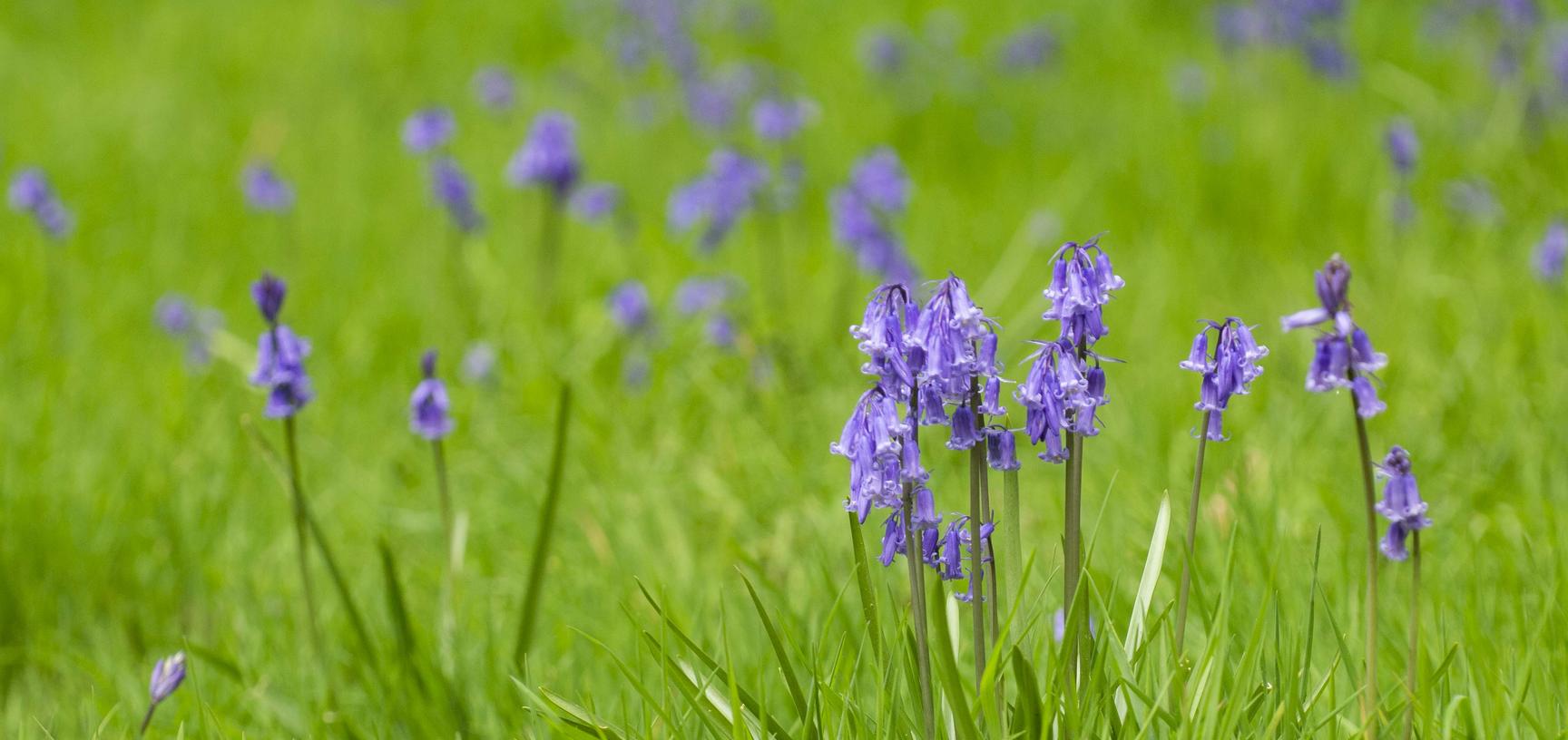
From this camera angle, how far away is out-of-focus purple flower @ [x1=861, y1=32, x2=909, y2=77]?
754 cm

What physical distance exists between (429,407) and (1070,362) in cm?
153

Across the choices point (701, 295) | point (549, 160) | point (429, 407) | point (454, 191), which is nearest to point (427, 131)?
point (454, 191)

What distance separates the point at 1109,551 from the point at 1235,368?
1.28 metres

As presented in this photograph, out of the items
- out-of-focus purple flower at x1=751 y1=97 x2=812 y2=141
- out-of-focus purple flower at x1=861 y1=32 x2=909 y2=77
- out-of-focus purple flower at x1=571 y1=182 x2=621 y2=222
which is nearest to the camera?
out-of-focus purple flower at x1=751 y1=97 x2=812 y2=141

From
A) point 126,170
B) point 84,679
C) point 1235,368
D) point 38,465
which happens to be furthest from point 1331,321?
point 126,170

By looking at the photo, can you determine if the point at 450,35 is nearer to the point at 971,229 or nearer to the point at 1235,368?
the point at 971,229

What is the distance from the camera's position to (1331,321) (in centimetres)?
179

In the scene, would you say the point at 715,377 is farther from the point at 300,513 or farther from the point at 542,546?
the point at 300,513

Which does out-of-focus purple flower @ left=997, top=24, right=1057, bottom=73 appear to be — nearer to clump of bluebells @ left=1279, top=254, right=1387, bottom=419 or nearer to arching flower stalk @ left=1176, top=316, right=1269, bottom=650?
arching flower stalk @ left=1176, top=316, right=1269, bottom=650

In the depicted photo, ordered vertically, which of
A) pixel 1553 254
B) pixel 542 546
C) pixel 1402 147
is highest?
pixel 1402 147

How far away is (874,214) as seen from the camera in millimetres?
5047

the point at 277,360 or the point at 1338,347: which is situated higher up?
the point at 277,360

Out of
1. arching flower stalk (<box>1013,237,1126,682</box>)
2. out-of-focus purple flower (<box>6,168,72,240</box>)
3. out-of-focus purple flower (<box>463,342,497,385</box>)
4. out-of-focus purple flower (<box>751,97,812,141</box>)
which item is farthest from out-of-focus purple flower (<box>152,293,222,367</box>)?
arching flower stalk (<box>1013,237,1126,682</box>)

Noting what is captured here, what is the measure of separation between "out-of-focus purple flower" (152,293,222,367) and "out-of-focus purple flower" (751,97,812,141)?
83.1 inches
